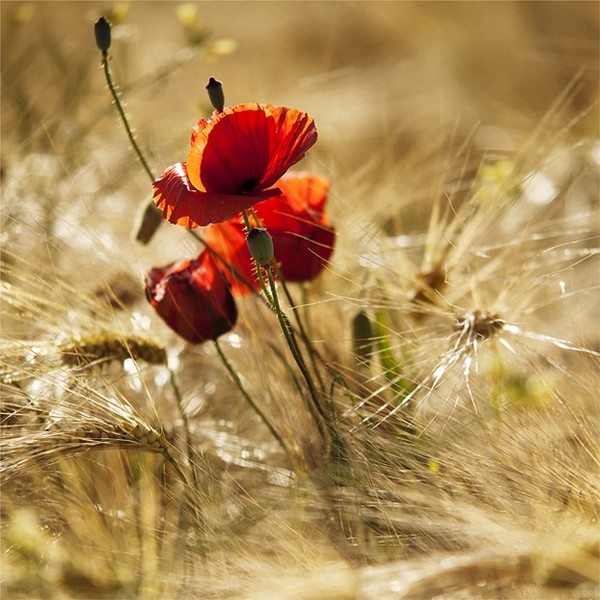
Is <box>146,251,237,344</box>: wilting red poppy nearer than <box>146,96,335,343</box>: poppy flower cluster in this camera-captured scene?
No

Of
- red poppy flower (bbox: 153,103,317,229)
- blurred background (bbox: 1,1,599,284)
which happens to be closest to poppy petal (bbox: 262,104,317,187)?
red poppy flower (bbox: 153,103,317,229)

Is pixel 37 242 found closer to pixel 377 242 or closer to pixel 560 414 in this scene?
pixel 377 242

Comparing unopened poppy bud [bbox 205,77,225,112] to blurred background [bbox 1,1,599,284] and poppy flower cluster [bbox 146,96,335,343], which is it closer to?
poppy flower cluster [bbox 146,96,335,343]

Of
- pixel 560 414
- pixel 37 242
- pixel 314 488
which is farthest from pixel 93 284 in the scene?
pixel 560 414

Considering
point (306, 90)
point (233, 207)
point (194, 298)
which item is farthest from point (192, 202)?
point (306, 90)

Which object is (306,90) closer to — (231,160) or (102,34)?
(102,34)

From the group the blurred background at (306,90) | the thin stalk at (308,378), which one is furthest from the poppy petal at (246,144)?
the blurred background at (306,90)

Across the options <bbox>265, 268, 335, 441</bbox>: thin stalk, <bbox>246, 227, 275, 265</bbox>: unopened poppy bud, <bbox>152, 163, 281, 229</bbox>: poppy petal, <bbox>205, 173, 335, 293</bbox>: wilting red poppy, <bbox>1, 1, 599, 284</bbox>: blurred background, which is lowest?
<bbox>265, 268, 335, 441</bbox>: thin stalk
